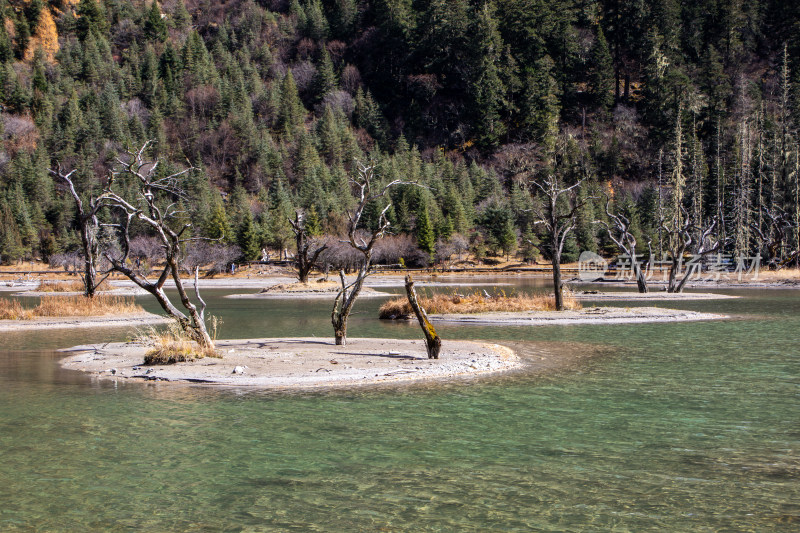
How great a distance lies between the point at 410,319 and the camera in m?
43.9

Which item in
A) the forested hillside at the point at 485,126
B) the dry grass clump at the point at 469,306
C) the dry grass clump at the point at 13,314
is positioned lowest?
the dry grass clump at the point at 469,306

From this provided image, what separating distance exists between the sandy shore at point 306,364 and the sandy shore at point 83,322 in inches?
416

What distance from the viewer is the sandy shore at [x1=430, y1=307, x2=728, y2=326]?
40513 mm

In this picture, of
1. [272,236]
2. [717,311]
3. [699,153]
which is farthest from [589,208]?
[717,311]

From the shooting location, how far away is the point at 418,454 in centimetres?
1473

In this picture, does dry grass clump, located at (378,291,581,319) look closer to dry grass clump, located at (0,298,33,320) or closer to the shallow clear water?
the shallow clear water

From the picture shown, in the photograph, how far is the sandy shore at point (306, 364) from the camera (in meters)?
22.2

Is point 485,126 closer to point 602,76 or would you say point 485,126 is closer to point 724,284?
Answer: point 602,76

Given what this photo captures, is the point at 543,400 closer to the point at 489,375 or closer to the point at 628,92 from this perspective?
the point at 489,375

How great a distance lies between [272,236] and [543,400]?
327 ft

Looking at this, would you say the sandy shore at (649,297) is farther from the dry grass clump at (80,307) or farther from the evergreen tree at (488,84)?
the evergreen tree at (488,84)

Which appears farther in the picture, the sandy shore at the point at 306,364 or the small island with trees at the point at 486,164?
the small island with trees at the point at 486,164

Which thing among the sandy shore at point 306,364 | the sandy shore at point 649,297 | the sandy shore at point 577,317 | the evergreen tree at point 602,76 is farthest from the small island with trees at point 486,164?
the sandy shore at point 306,364

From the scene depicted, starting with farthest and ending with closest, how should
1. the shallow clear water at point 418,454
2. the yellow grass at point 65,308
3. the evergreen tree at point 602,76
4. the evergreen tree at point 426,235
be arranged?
the evergreen tree at point 602,76
the evergreen tree at point 426,235
the yellow grass at point 65,308
the shallow clear water at point 418,454
